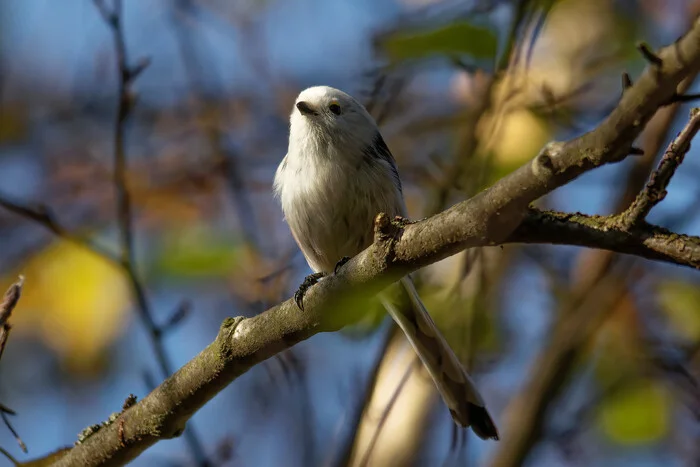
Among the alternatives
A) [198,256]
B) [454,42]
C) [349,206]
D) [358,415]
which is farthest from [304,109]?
[358,415]

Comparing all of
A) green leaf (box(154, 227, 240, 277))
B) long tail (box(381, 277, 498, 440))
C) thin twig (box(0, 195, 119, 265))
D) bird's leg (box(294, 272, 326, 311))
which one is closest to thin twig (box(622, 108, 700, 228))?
bird's leg (box(294, 272, 326, 311))

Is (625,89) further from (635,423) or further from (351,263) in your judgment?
(635,423)

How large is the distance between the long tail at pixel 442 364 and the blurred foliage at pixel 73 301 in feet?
5.11

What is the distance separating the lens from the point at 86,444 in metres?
2.43

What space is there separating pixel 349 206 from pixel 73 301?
5.94 ft

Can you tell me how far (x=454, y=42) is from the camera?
8.56 feet

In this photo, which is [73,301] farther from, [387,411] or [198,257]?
[387,411]

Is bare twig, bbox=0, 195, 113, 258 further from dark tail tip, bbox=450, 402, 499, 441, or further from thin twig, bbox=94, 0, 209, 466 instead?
dark tail tip, bbox=450, 402, 499, 441

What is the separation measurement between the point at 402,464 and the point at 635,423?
3.79 ft

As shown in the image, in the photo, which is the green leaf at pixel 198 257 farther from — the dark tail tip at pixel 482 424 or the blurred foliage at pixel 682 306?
the blurred foliage at pixel 682 306

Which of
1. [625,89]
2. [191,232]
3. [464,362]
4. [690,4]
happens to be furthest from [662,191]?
[191,232]

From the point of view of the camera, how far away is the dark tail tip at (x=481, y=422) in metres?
2.84

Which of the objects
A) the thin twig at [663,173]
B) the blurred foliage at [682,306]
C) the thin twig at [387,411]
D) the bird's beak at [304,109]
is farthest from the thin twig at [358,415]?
the blurred foliage at [682,306]

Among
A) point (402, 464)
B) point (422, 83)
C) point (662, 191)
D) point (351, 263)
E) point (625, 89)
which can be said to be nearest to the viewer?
point (625, 89)
